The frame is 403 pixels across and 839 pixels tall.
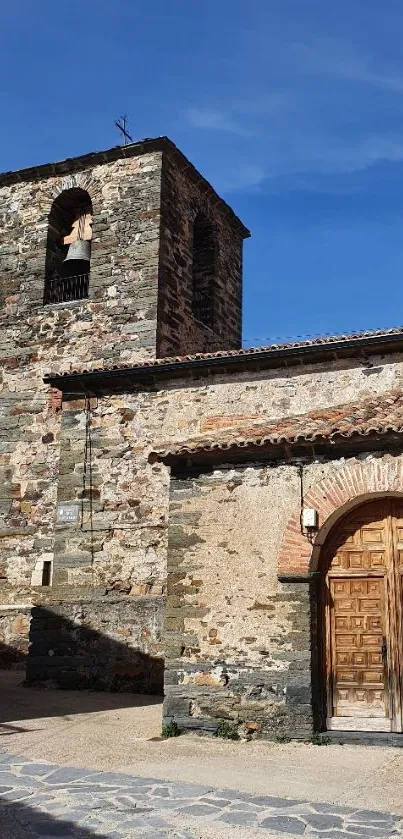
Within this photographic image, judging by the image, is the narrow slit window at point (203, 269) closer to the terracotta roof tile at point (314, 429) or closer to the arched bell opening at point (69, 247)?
the arched bell opening at point (69, 247)

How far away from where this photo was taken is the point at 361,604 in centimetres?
783

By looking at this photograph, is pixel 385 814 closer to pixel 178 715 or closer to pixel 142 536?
pixel 178 715

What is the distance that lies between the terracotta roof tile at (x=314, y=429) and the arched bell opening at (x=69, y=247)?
25.2 feet

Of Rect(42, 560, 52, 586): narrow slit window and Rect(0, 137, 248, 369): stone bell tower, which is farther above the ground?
Rect(0, 137, 248, 369): stone bell tower

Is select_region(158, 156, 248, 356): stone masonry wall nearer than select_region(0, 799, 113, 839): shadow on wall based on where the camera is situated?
No

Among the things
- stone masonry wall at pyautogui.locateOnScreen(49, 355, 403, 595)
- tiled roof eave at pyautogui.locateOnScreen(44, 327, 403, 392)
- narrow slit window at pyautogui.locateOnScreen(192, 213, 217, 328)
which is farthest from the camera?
narrow slit window at pyautogui.locateOnScreen(192, 213, 217, 328)

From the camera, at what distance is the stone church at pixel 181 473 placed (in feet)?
25.5

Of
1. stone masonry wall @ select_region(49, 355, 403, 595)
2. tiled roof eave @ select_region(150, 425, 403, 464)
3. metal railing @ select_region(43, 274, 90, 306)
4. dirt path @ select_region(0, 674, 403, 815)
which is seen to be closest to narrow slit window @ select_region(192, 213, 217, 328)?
metal railing @ select_region(43, 274, 90, 306)

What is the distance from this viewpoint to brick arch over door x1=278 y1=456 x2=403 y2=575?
25.4ft

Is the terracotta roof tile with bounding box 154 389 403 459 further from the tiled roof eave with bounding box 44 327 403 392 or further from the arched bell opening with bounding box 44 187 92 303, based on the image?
the arched bell opening with bounding box 44 187 92 303

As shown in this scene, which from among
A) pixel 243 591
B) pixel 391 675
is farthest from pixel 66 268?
pixel 391 675

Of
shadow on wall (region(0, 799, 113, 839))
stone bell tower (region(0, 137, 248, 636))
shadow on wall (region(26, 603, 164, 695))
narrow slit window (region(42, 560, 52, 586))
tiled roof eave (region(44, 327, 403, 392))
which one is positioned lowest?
shadow on wall (region(0, 799, 113, 839))

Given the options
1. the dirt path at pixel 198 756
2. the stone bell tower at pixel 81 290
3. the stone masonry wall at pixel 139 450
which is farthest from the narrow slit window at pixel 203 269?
the dirt path at pixel 198 756

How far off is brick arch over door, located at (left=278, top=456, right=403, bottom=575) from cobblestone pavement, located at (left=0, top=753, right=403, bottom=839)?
8.25 ft
